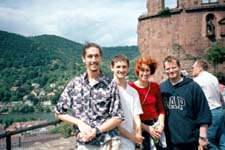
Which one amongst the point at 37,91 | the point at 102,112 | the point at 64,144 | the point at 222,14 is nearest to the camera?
the point at 102,112

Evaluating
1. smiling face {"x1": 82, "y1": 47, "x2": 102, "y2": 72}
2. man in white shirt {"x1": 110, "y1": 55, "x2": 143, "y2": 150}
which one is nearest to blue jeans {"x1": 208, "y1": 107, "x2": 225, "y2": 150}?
man in white shirt {"x1": 110, "y1": 55, "x2": 143, "y2": 150}

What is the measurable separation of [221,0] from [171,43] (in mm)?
4561

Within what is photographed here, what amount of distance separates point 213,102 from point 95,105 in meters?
2.58

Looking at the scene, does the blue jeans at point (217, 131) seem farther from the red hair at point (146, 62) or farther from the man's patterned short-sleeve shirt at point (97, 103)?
the man's patterned short-sleeve shirt at point (97, 103)

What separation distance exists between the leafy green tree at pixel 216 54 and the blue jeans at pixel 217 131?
820 inches

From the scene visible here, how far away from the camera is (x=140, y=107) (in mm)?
4047

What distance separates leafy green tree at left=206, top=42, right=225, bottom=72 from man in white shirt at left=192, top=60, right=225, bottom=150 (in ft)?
68.2

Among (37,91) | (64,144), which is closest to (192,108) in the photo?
(64,144)

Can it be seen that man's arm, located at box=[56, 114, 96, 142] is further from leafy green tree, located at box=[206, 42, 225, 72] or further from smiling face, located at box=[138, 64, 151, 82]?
leafy green tree, located at box=[206, 42, 225, 72]

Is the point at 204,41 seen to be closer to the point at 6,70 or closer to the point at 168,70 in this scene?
the point at 168,70

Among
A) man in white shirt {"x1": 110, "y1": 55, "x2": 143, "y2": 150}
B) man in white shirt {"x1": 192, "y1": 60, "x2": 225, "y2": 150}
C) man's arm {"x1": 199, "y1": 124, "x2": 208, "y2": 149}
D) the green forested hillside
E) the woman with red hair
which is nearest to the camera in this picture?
man in white shirt {"x1": 110, "y1": 55, "x2": 143, "y2": 150}

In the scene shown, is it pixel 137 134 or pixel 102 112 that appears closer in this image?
pixel 102 112

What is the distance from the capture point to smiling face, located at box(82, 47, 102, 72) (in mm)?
3574

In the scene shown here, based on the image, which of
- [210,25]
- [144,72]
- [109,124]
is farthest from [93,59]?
[210,25]
